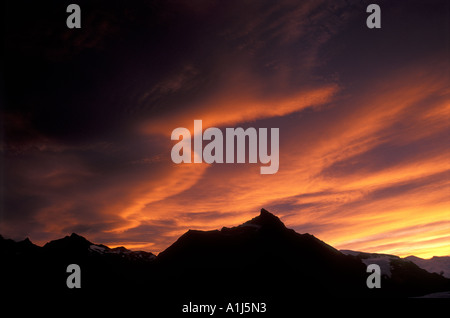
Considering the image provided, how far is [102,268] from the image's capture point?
614 feet

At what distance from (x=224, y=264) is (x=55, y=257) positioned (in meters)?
102

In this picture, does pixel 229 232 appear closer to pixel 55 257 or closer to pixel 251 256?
pixel 251 256

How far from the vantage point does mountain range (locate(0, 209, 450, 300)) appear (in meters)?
161

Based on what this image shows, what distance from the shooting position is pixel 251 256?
7003 inches

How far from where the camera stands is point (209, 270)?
561ft

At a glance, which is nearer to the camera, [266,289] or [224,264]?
[266,289]

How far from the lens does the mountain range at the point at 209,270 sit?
16088 cm
